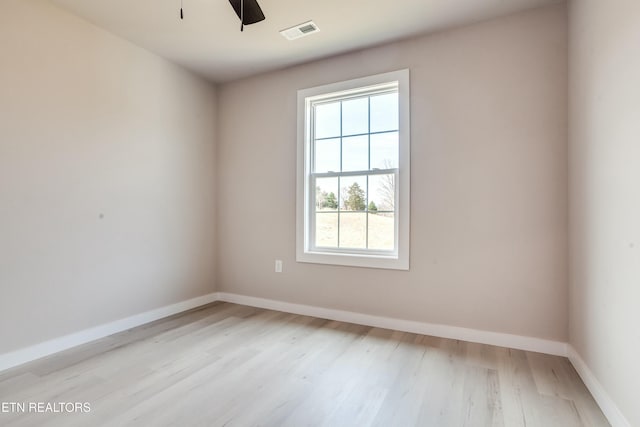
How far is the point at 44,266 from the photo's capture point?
87.4 inches

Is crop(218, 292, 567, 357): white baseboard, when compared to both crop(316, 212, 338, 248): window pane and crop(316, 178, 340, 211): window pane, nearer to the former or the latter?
crop(316, 212, 338, 248): window pane

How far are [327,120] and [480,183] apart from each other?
1.58m

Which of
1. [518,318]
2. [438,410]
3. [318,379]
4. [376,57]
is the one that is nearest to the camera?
[438,410]

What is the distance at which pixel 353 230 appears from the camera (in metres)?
3.02

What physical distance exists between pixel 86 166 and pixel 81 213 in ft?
1.23

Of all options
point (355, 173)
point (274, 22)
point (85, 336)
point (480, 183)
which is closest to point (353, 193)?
point (355, 173)

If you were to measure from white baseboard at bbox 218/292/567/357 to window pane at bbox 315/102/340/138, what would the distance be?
1.76 m

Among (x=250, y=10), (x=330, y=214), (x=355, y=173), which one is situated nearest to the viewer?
(x=250, y=10)

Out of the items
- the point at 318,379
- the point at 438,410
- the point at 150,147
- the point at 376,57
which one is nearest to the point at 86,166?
the point at 150,147

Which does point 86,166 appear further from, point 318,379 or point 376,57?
point 376,57

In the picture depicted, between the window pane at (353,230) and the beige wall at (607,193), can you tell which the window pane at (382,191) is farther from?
the beige wall at (607,193)

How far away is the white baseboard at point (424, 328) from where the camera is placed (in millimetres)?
2258

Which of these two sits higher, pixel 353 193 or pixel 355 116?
pixel 355 116

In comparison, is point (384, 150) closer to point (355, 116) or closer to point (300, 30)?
point (355, 116)
